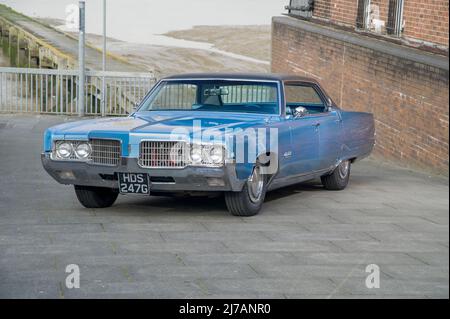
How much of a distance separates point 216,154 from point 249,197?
28.8 inches

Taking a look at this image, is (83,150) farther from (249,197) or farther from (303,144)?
(303,144)

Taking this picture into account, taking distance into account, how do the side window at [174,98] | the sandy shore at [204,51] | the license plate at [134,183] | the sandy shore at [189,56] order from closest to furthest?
the license plate at [134,183]
the side window at [174,98]
the sandy shore at [189,56]
the sandy shore at [204,51]

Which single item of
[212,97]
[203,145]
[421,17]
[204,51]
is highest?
[421,17]

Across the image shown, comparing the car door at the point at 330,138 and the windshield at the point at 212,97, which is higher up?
the windshield at the point at 212,97

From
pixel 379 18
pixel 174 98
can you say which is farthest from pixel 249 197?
pixel 379 18

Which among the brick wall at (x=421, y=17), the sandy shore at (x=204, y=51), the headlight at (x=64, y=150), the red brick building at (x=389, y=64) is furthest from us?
the sandy shore at (x=204, y=51)

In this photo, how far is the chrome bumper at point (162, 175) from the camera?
34.4 ft

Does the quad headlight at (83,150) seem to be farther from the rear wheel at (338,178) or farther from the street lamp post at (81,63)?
the street lamp post at (81,63)

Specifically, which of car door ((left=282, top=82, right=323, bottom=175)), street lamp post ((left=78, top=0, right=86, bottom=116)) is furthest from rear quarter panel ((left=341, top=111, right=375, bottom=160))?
street lamp post ((left=78, top=0, right=86, bottom=116))

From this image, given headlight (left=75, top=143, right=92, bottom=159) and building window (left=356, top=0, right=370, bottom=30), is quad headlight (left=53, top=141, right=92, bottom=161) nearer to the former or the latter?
headlight (left=75, top=143, right=92, bottom=159)

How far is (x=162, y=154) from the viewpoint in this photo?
418 inches

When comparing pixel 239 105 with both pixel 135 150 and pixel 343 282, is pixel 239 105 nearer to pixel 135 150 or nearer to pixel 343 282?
pixel 135 150

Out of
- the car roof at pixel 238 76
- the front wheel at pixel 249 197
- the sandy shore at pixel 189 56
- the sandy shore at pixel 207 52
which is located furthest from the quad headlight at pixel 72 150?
the sandy shore at pixel 189 56

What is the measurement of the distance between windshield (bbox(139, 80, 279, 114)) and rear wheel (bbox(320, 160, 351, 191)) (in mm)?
1449
